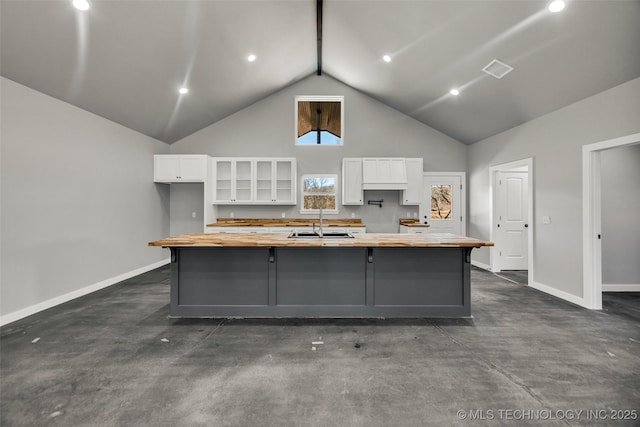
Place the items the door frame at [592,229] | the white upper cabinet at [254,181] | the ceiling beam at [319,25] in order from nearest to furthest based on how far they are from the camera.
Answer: the door frame at [592,229]
the ceiling beam at [319,25]
the white upper cabinet at [254,181]

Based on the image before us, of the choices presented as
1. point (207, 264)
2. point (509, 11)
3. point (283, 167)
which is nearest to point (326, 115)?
point (283, 167)

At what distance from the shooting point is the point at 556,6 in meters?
2.48

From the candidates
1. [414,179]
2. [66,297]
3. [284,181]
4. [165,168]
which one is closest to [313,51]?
[284,181]

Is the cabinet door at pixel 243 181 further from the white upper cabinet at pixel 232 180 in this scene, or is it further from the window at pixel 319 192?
the window at pixel 319 192

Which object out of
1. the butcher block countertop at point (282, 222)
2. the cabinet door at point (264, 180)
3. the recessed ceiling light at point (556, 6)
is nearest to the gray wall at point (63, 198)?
the butcher block countertop at point (282, 222)

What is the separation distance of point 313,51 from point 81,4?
3.37m

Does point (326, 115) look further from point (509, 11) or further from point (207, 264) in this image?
point (207, 264)

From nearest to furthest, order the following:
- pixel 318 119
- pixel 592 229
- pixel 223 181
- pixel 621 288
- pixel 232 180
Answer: pixel 592 229, pixel 621 288, pixel 232 180, pixel 223 181, pixel 318 119

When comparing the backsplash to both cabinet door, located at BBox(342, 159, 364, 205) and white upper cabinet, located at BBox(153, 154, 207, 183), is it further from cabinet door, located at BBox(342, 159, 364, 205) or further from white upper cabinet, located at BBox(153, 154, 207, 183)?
white upper cabinet, located at BBox(153, 154, 207, 183)

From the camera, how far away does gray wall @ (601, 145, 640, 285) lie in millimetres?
3857

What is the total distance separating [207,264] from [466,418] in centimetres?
264

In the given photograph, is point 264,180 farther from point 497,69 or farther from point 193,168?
point 497,69

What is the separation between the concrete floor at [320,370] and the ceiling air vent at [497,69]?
308 cm

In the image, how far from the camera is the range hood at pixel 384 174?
17.7 feet
